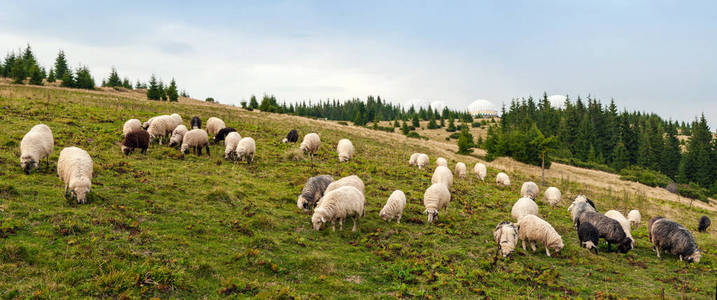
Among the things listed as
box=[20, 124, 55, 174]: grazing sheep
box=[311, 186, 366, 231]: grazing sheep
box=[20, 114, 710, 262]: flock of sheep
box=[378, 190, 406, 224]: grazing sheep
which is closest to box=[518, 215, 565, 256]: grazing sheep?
box=[20, 114, 710, 262]: flock of sheep

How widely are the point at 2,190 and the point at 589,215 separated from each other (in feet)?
75.9

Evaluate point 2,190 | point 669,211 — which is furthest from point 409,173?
point 669,211

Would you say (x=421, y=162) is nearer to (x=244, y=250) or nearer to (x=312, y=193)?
(x=312, y=193)

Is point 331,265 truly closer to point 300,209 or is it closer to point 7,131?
point 300,209

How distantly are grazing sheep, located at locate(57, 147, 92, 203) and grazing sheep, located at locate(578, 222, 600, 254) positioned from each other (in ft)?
63.0

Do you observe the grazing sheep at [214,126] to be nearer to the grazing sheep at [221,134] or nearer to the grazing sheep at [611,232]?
the grazing sheep at [221,134]

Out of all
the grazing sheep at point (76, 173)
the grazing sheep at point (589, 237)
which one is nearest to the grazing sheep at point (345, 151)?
the grazing sheep at point (76, 173)

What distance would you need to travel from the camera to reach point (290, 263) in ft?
32.3

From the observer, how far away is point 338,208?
1302 centimetres

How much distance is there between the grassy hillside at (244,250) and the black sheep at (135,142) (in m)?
0.62

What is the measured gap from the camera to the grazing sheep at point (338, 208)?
1280 cm

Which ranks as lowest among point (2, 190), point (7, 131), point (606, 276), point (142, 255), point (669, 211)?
point (669, 211)

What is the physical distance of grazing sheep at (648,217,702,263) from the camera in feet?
43.0

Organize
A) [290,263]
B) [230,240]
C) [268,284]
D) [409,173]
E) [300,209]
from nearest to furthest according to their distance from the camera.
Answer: [268,284] → [290,263] → [230,240] → [300,209] → [409,173]
